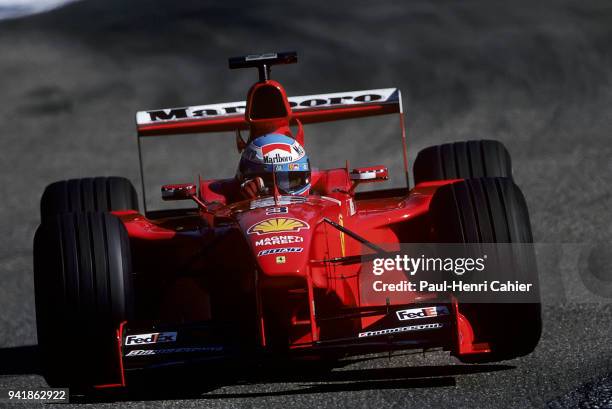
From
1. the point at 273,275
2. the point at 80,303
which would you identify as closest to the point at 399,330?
the point at 273,275

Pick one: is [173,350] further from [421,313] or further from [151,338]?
[421,313]

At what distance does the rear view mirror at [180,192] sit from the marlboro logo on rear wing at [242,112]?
113 cm

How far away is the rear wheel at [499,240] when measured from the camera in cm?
601

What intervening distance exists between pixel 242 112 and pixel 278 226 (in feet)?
9.85

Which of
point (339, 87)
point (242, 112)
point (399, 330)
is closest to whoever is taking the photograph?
point (399, 330)

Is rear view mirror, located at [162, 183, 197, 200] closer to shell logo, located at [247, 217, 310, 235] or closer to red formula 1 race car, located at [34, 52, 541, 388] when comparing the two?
red formula 1 race car, located at [34, 52, 541, 388]

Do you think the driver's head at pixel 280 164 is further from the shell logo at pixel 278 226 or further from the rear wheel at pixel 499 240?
the rear wheel at pixel 499 240

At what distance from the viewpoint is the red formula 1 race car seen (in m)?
5.86

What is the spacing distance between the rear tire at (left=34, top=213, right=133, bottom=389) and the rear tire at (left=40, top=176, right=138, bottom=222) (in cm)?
238

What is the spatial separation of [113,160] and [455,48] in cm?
505

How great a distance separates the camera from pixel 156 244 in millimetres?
7254

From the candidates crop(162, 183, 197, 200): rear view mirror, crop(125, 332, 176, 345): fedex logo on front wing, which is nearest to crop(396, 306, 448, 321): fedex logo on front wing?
crop(125, 332, 176, 345): fedex logo on front wing

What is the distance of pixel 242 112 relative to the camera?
905 cm

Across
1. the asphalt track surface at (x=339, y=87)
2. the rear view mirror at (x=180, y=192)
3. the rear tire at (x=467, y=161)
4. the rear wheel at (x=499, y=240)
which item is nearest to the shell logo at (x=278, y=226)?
the rear wheel at (x=499, y=240)
